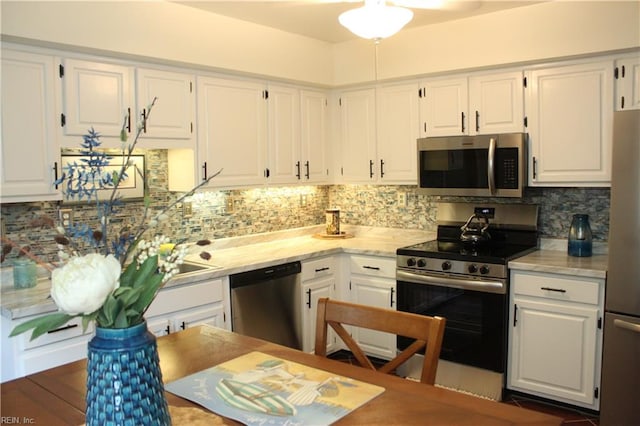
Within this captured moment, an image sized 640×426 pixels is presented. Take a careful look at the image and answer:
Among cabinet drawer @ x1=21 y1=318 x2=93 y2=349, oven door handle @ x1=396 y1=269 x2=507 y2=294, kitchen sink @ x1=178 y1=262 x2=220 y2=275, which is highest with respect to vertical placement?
kitchen sink @ x1=178 y1=262 x2=220 y2=275

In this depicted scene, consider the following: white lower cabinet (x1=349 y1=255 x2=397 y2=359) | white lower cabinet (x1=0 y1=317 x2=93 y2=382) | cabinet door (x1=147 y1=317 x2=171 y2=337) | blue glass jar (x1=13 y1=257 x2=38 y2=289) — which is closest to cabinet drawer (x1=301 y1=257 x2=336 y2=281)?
white lower cabinet (x1=349 y1=255 x2=397 y2=359)

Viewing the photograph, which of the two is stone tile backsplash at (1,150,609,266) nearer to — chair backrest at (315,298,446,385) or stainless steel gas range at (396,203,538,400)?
stainless steel gas range at (396,203,538,400)

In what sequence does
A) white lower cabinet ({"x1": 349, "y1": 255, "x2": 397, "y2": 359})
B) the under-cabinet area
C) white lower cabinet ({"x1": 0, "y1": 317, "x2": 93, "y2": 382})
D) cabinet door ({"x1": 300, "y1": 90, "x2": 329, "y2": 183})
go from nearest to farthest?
1. white lower cabinet ({"x1": 0, "y1": 317, "x2": 93, "y2": 382})
2. the under-cabinet area
3. white lower cabinet ({"x1": 349, "y1": 255, "x2": 397, "y2": 359})
4. cabinet door ({"x1": 300, "y1": 90, "x2": 329, "y2": 183})

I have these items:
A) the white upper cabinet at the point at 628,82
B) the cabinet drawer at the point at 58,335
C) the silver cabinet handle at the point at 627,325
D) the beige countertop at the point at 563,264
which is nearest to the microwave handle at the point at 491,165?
the beige countertop at the point at 563,264

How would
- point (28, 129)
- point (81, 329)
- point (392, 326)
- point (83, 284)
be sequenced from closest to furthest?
1. point (83, 284)
2. point (392, 326)
3. point (81, 329)
4. point (28, 129)

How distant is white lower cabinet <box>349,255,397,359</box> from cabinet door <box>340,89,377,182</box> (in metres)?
0.77

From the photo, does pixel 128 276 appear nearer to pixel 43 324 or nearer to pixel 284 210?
pixel 43 324

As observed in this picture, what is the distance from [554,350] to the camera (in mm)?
3129

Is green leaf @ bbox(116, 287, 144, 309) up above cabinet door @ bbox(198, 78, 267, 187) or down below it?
below

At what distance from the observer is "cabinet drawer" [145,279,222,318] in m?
2.82

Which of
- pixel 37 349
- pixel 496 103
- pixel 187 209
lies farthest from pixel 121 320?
pixel 496 103

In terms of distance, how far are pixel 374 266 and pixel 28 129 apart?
7.67 ft

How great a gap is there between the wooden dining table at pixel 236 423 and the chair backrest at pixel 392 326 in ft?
0.57

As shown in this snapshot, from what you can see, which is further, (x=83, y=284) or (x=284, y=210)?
(x=284, y=210)
